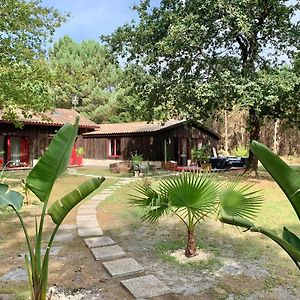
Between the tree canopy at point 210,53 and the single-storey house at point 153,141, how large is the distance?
6694 millimetres

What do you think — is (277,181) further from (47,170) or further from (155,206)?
(155,206)

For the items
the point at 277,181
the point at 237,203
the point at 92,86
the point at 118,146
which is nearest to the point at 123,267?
the point at 237,203

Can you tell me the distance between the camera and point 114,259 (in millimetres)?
5641

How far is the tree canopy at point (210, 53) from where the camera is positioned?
13.3m

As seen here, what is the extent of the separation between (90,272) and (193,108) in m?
11.9

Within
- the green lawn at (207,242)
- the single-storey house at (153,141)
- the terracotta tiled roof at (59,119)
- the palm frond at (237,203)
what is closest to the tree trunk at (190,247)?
the green lawn at (207,242)

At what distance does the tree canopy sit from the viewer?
13266 millimetres

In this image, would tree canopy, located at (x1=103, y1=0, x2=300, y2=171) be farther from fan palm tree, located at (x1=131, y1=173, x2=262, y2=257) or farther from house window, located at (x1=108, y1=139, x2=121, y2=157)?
house window, located at (x1=108, y1=139, x2=121, y2=157)

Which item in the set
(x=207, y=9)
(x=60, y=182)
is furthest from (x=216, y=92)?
(x=60, y=182)

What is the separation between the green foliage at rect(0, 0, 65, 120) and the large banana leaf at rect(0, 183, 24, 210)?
842cm

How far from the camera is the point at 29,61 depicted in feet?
40.9

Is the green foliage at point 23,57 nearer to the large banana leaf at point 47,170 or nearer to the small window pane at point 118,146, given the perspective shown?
the large banana leaf at point 47,170

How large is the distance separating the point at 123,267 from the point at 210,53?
12606mm

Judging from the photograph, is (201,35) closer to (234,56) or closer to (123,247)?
(234,56)
